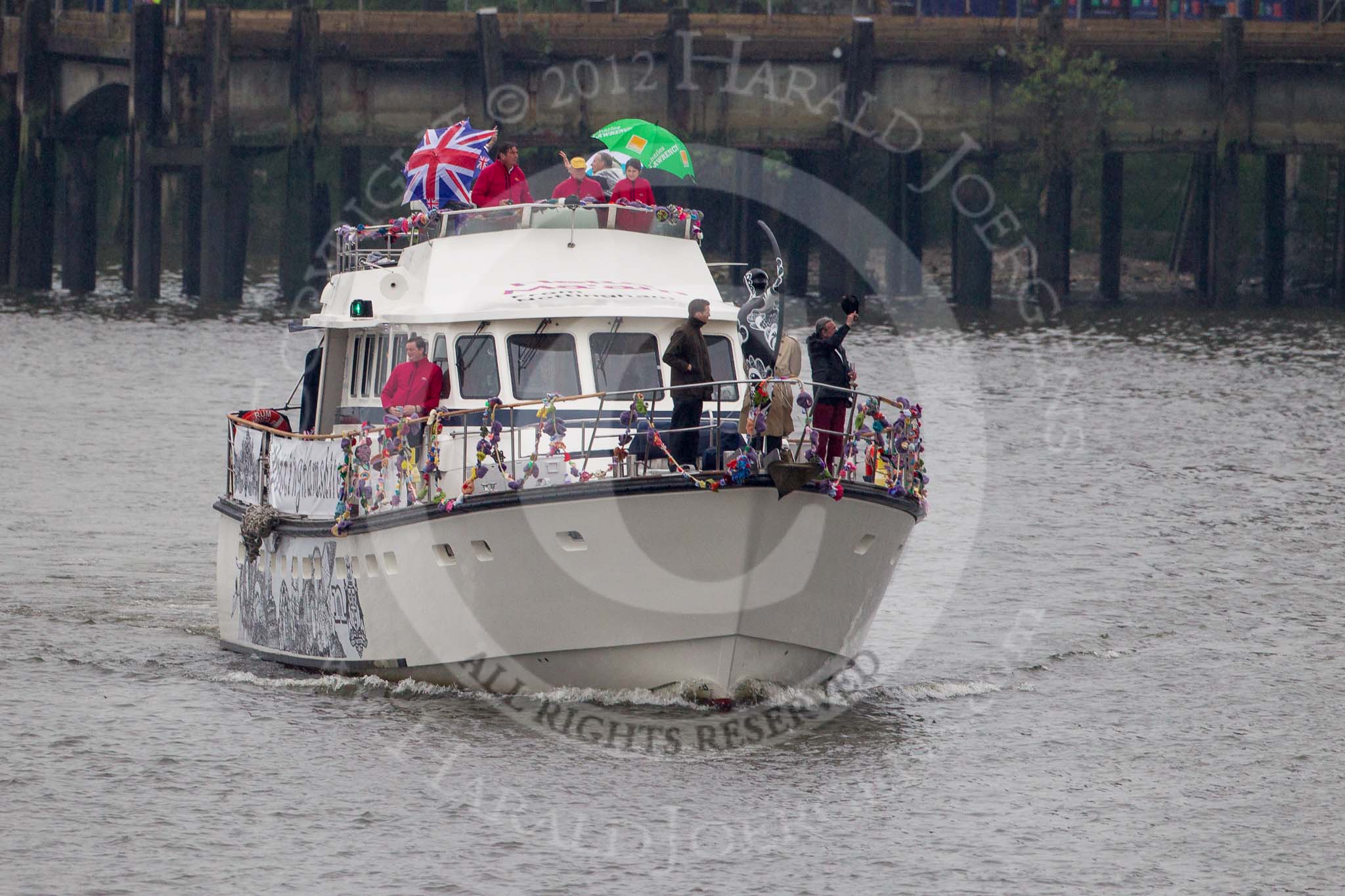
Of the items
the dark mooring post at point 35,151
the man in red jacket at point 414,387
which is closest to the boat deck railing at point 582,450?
the man in red jacket at point 414,387

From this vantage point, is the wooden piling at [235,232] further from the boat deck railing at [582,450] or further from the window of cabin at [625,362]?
the window of cabin at [625,362]

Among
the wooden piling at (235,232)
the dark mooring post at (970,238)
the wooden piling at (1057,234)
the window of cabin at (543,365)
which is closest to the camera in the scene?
the window of cabin at (543,365)

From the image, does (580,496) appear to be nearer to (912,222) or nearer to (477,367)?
(477,367)

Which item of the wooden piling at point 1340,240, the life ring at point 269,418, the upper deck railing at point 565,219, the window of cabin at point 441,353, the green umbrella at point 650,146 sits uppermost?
the wooden piling at point 1340,240

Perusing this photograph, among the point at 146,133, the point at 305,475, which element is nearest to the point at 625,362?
the point at 305,475

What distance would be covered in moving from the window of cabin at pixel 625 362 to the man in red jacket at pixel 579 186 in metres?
1.98

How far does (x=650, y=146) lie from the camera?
23.6 metres

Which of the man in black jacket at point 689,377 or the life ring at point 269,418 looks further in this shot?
the life ring at point 269,418

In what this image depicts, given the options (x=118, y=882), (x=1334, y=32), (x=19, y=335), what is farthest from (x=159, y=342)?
(x=118, y=882)

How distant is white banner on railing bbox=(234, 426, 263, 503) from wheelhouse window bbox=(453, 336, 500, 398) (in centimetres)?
340

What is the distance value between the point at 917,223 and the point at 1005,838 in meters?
60.8

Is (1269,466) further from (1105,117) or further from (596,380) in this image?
(1105,117)

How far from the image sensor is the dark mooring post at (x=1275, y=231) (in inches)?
2963

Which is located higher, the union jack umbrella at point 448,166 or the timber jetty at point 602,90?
the timber jetty at point 602,90
